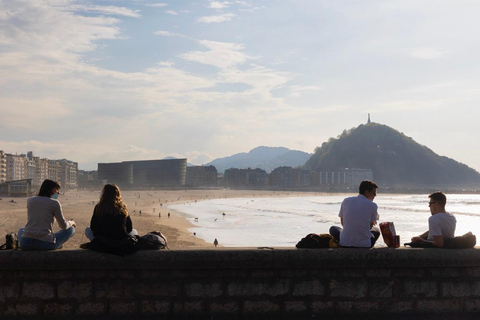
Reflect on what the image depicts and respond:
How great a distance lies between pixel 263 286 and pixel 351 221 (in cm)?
147

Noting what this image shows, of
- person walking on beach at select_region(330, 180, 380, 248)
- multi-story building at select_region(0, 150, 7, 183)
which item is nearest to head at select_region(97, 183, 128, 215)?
person walking on beach at select_region(330, 180, 380, 248)

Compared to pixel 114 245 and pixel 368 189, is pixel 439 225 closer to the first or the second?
pixel 368 189

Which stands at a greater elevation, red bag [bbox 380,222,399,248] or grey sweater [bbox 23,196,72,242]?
grey sweater [bbox 23,196,72,242]

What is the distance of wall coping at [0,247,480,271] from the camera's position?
5758mm

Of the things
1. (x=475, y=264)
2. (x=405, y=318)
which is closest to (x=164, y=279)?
(x=405, y=318)

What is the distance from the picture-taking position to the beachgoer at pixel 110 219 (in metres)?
5.99

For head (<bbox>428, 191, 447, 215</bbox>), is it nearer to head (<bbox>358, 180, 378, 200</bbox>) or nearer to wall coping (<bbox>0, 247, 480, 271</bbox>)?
wall coping (<bbox>0, 247, 480, 271</bbox>)

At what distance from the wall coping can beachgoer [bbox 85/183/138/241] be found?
279mm

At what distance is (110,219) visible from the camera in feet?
19.7

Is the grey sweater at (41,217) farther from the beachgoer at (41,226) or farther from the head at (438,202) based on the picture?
the head at (438,202)

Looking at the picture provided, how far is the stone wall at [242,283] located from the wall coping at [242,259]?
12 millimetres

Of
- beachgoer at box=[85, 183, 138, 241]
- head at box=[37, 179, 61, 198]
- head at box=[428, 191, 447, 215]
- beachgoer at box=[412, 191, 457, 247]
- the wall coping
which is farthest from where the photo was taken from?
head at box=[428, 191, 447, 215]

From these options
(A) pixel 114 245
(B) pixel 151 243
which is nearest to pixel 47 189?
(A) pixel 114 245

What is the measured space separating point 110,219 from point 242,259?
1.72m
